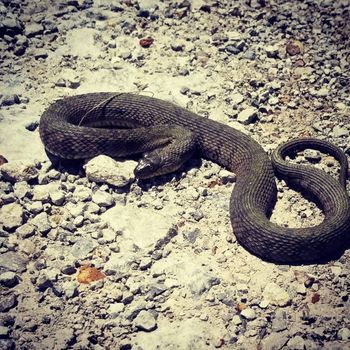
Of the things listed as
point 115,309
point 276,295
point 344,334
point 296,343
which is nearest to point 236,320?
point 276,295

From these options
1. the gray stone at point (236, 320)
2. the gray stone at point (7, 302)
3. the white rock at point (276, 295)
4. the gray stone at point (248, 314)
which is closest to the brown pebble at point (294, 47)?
the white rock at point (276, 295)

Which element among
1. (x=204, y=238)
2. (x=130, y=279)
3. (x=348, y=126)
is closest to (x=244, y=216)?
(x=204, y=238)

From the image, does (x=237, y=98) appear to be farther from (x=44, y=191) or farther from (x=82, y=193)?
(x=44, y=191)

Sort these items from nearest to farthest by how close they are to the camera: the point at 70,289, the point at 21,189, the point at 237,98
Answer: the point at 70,289, the point at 21,189, the point at 237,98

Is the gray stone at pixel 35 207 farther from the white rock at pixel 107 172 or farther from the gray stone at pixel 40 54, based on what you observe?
Answer: the gray stone at pixel 40 54

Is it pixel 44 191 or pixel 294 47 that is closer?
pixel 44 191

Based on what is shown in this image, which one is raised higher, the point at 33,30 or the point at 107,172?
the point at 33,30
